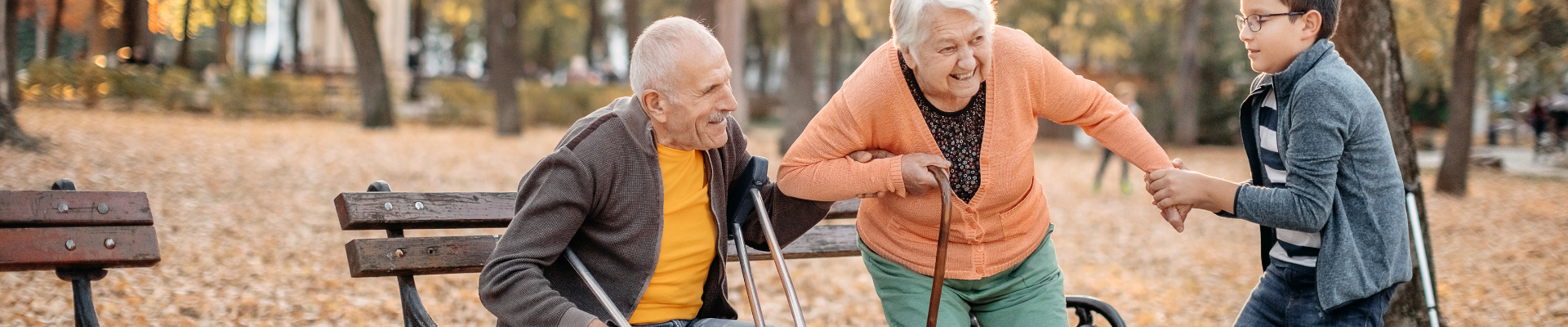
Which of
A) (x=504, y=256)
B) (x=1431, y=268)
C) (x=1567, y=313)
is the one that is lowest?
(x=1567, y=313)

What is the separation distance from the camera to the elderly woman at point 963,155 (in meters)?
2.50

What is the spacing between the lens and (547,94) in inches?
898

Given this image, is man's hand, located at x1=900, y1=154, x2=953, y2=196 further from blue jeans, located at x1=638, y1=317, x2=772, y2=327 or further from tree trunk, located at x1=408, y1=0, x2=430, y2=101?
tree trunk, located at x1=408, y1=0, x2=430, y2=101

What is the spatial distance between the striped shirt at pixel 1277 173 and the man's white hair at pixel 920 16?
67cm

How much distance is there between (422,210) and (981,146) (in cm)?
154

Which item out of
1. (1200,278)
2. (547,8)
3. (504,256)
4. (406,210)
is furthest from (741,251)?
(547,8)

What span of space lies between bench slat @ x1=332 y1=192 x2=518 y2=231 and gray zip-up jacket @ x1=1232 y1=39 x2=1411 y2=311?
195cm

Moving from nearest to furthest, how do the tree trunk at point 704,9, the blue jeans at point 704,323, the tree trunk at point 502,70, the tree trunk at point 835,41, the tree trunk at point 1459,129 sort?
the blue jeans at point 704,323, the tree trunk at point 704,9, the tree trunk at point 1459,129, the tree trunk at point 502,70, the tree trunk at point 835,41

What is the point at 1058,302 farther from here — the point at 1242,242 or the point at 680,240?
the point at 1242,242

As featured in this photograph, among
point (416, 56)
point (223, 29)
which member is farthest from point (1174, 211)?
point (223, 29)

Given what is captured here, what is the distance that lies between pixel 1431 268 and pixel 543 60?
143ft

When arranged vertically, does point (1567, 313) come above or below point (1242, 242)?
above

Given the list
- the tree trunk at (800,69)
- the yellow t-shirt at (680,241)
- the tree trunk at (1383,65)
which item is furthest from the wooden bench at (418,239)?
the tree trunk at (800,69)

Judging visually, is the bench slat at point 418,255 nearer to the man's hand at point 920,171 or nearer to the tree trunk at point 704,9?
the man's hand at point 920,171
